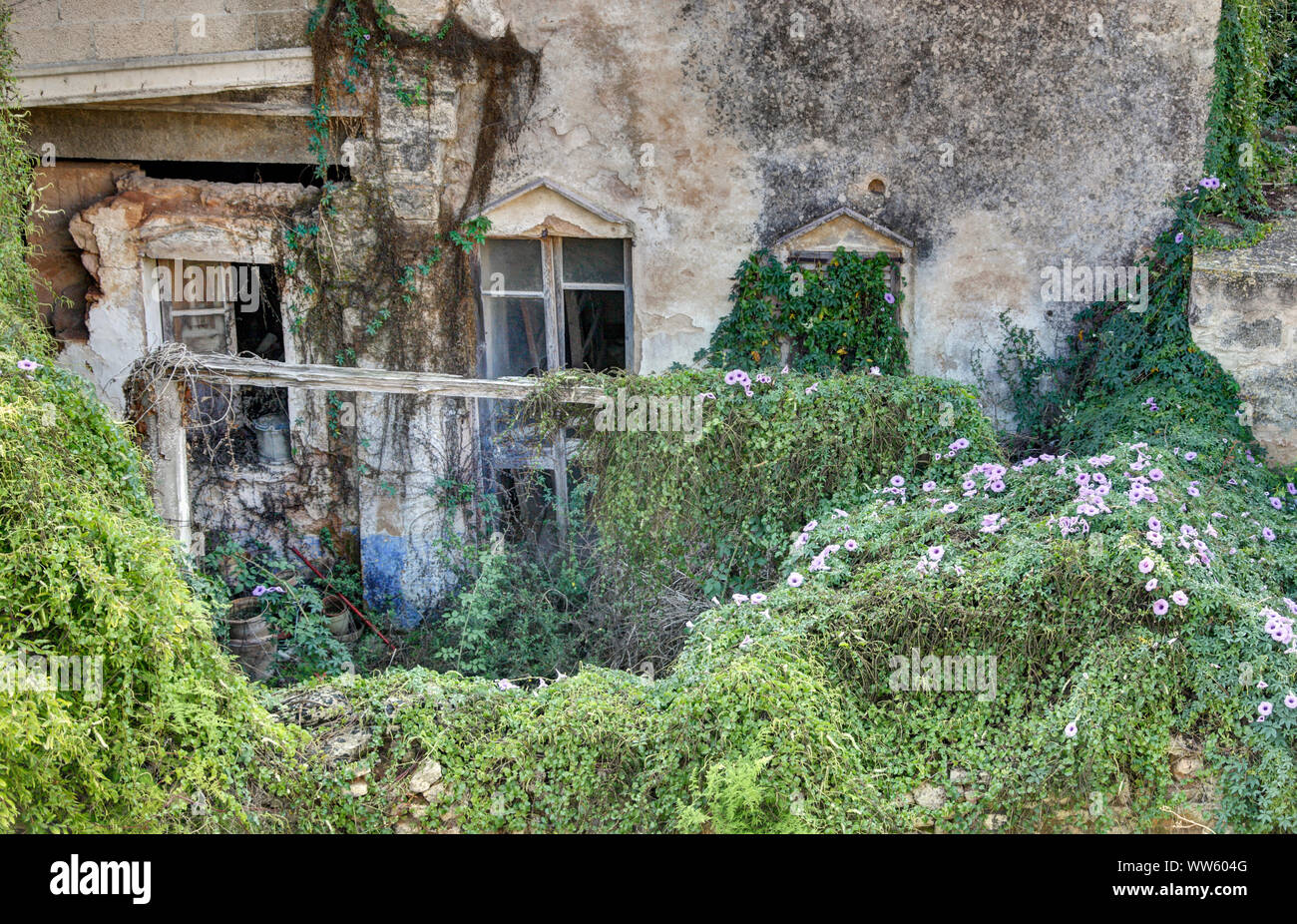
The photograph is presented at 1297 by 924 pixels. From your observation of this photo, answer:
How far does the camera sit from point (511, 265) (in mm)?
9008

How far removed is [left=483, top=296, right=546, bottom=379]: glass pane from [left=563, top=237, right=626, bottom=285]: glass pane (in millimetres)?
343

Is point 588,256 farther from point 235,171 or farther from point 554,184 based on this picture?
point 235,171

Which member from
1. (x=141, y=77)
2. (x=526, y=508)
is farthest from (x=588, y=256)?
(x=141, y=77)

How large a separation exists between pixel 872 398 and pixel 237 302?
17.0 ft

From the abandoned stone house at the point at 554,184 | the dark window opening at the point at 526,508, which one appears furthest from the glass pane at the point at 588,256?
the dark window opening at the point at 526,508

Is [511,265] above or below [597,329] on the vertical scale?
above

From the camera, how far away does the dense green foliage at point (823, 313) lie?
8.66 m

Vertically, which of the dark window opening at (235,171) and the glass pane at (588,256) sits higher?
the dark window opening at (235,171)

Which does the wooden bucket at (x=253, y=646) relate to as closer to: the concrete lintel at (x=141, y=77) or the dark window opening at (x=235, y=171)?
the dark window opening at (x=235, y=171)

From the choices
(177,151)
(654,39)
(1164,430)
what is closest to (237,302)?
(177,151)

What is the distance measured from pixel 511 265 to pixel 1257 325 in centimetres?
567

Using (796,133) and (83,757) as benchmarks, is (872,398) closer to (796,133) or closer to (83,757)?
(796,133)

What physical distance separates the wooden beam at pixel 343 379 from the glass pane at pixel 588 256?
2.04 m

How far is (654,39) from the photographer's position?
8523mm
